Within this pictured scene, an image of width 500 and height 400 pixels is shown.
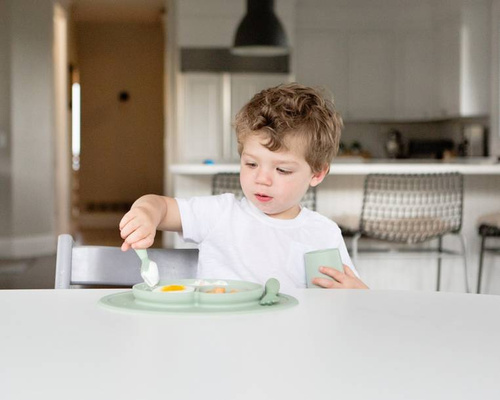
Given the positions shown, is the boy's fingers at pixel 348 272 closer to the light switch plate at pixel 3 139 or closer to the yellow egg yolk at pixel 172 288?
the yellow egg yolk at pixel 172 288

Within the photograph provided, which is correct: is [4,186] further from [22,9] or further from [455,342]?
[455,342]

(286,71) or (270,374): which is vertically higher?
(286,71)

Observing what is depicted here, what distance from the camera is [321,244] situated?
59.0 inches

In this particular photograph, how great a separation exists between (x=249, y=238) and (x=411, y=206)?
2941 mm

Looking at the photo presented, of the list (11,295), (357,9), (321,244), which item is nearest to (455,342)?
(11,295)

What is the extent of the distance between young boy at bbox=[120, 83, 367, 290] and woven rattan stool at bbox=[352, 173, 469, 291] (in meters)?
2.38

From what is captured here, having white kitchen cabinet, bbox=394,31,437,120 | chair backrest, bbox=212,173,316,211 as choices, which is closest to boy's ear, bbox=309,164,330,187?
chair backrest, bbox=212,173,316,211

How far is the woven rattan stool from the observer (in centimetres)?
387

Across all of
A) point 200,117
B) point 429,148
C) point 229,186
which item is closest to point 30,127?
point 200,117

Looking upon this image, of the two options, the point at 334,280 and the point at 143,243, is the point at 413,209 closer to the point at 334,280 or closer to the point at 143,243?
the point at 334,280

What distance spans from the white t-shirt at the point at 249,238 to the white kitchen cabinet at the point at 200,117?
6225 mm

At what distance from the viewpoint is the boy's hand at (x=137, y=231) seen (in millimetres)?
1073

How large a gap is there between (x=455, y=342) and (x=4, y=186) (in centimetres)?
696

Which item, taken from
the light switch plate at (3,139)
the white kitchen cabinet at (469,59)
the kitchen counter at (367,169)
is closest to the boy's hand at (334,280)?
the kitchen counter at (367,169)
